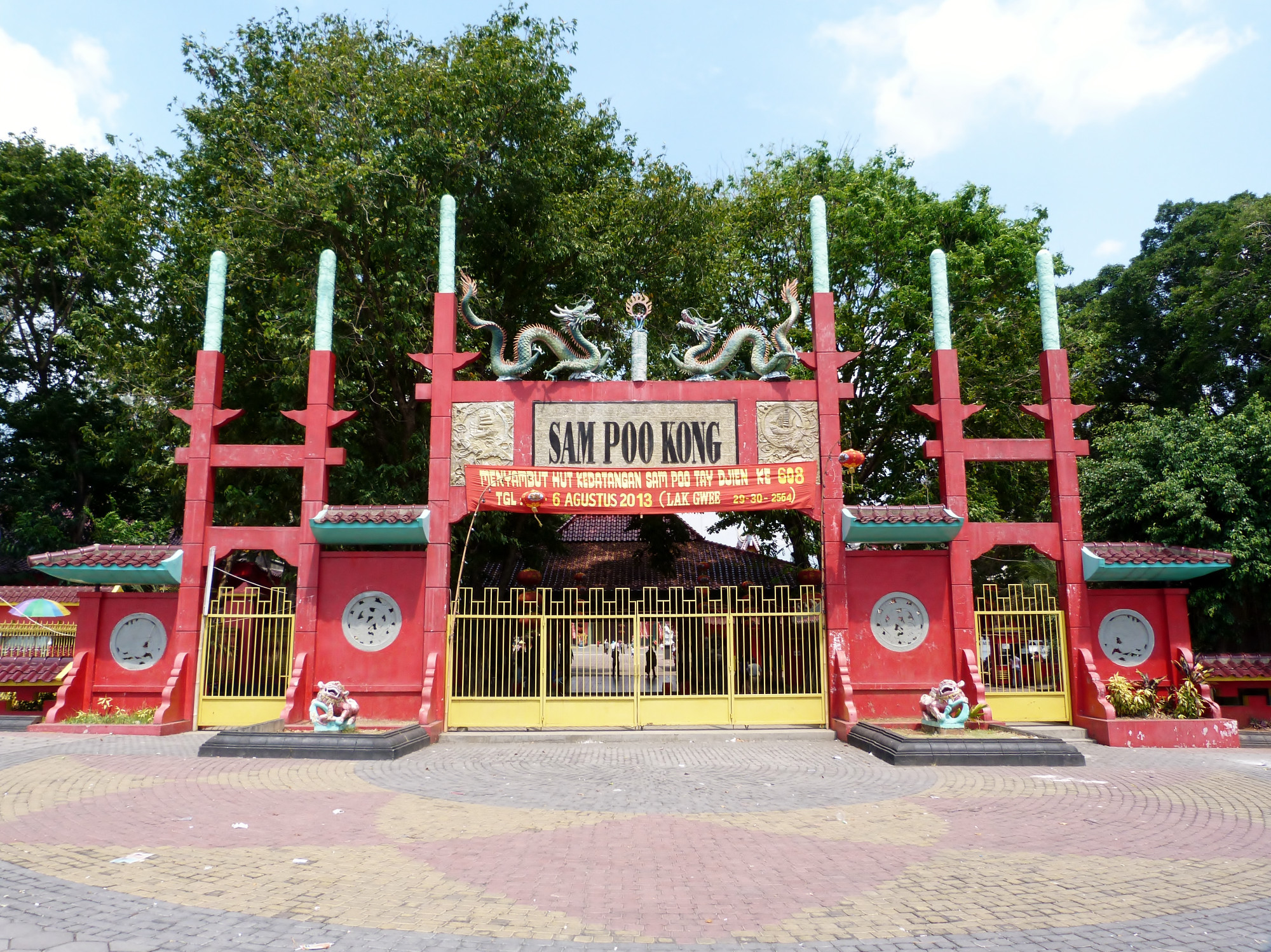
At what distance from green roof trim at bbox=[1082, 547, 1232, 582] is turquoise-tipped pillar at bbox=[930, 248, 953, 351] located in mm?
3833

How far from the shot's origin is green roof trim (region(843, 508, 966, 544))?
472 inches

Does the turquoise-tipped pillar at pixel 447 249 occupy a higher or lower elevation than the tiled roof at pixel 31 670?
higher

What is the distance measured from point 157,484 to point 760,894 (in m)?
20.5

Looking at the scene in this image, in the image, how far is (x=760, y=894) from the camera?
5.22m

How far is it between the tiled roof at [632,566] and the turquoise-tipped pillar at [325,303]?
35.9ft

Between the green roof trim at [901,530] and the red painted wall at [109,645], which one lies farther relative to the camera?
the red painted wall at [109,645]

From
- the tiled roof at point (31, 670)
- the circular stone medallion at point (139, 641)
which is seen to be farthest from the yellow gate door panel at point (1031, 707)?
the tiled roof at point (31, 670)

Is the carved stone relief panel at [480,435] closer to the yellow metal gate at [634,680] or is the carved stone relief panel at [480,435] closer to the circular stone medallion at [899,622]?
the yellow metal gate at [634,680]

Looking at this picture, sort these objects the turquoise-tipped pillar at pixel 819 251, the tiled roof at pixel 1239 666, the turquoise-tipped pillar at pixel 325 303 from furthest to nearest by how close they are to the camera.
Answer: the turquoise-tipped pillar at pixel 819 251 → the turquoise-tipped pillar at pixel 325 303 → the tiled roof at pixel 1239 666

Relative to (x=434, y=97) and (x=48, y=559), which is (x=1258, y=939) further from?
(x=434, y=97)

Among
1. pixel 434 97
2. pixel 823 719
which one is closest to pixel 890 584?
pixel 823 719

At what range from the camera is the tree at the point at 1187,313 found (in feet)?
69.1

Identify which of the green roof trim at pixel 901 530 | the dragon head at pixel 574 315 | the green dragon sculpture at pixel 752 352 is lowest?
the green roof trim at pixel 901 530

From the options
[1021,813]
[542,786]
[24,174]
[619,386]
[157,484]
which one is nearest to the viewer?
[1021,813]
